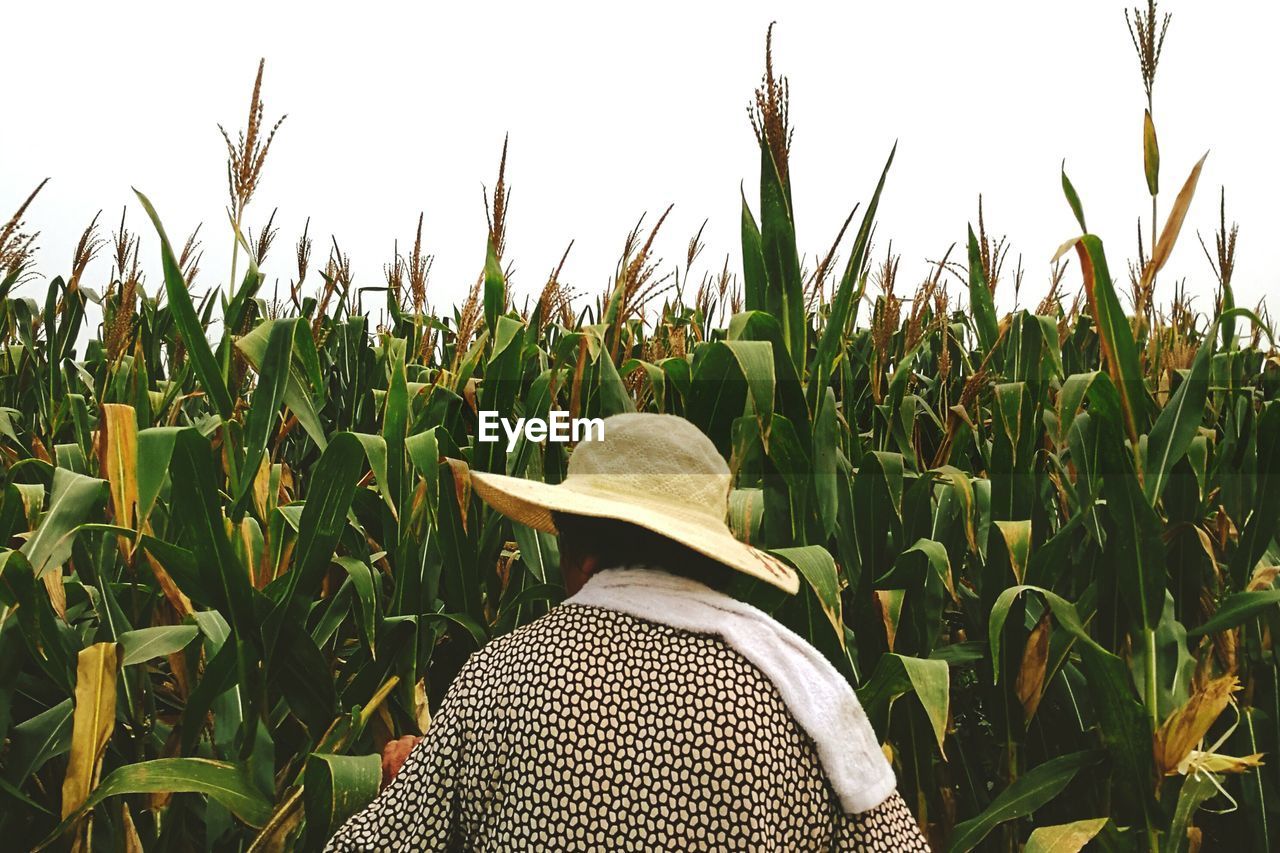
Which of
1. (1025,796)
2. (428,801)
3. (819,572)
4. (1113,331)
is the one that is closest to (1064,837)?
(1025,796)

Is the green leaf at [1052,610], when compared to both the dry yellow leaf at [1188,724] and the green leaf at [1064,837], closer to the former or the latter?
the dry yellow leaf at [1188,724]

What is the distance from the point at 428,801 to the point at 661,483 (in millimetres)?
481

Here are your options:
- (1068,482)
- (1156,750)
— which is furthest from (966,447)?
(1156,750)

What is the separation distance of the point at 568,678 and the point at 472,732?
141mm

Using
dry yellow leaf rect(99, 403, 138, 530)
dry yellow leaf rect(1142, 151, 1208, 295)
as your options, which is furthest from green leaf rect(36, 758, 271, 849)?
dry yellow leaf rect(1142, 151, 1208, 295)

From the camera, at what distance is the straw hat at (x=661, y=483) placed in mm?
1368

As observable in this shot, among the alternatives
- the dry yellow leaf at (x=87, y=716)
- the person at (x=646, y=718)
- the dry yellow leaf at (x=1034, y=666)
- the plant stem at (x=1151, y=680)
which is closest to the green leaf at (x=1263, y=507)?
the plant stem at (x=1151, y=680)

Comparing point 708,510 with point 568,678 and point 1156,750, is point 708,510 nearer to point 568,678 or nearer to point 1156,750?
point 568,678

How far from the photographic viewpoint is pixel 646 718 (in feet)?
4.12

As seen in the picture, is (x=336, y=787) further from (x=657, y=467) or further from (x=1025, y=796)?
(x=1025, y=796)

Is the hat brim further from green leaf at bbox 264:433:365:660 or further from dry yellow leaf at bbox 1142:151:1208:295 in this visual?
dry yellow leaf at bbox 1142:151:1208:295

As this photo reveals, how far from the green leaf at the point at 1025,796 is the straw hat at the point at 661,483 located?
0.95 metres

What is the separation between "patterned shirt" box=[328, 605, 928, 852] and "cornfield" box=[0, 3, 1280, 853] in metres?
0.54

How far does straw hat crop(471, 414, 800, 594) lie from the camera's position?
4.49ft
